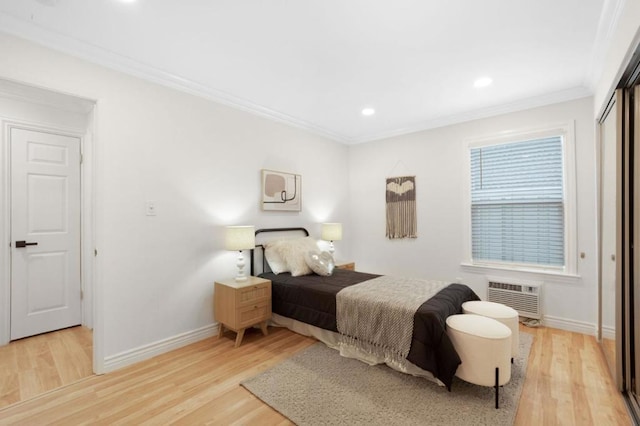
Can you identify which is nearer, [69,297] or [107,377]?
[107,377]

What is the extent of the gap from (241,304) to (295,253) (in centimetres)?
91

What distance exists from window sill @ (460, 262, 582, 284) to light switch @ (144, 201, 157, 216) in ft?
12.4

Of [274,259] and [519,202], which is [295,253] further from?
[519,202]

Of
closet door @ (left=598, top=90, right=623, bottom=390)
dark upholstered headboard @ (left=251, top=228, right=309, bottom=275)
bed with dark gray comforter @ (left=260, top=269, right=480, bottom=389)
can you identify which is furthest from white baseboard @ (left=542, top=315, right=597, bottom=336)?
dark upholstered headboard @ (left=251, top=228, right=309, bottom=275)

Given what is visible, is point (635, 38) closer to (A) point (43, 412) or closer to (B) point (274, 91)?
(B) point (274, 91)

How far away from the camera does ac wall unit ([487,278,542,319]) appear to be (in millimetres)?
3432

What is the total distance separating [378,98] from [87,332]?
425 centimetres

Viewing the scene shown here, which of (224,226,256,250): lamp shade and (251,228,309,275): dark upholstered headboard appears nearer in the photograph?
(224,226,256,250): lamp shade

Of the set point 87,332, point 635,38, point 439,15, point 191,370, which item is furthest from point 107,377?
point 635,38

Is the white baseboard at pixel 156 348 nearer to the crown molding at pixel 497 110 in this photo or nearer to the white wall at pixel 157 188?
the white wall at pixel 157 188

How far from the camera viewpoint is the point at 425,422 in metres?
1.85

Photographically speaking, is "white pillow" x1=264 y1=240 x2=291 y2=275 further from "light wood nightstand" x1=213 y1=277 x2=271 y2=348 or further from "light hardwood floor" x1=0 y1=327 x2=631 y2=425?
"light hardwood floor" x1=0 y1=327 x2=631 y2=425

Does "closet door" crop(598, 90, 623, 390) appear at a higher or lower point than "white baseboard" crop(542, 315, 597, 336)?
higher

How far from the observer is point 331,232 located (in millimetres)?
4453
